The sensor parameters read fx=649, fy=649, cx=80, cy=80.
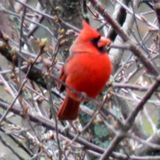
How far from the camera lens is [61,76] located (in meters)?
2.98

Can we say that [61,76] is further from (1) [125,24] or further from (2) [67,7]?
(1) [125,24]

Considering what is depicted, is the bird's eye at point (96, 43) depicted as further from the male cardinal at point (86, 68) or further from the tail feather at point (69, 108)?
the tail feather at point (69, 108)

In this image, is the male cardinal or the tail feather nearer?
the male cardinal

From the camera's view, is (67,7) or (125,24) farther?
(125,24)

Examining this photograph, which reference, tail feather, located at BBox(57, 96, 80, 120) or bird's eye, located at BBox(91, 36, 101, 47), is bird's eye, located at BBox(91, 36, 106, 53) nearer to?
bird's eye, located at BBox(91, 36, 101, 47)

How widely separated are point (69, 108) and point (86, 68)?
21 cm

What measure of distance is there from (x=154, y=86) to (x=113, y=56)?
5.59 ft

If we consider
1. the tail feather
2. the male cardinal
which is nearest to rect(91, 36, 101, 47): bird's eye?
the male cardinal

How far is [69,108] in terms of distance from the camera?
3.02 m

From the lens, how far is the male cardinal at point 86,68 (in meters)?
2.90

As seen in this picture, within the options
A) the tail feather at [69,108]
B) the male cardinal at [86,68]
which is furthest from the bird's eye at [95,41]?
the tail feather at [69,108]

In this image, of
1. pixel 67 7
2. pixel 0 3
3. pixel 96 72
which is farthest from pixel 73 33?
pixel 0 3

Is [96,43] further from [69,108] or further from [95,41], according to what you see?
[69,108]

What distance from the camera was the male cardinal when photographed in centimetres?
290
